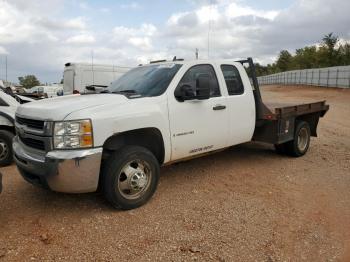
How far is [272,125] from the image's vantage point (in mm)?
6684

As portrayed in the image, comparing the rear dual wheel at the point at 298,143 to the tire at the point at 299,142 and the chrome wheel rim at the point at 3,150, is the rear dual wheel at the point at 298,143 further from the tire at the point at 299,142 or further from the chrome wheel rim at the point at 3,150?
the chrome wheel rim at the point at 3,150

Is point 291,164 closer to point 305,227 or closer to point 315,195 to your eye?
point 315,195

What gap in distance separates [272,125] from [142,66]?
8.24ft

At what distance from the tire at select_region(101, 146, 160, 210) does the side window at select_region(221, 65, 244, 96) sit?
1.99 metres

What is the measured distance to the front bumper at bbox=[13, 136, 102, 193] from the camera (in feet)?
13.3

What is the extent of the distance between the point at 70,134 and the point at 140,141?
1096 millimetres

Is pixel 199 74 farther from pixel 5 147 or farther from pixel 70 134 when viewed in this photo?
pixel 5 147

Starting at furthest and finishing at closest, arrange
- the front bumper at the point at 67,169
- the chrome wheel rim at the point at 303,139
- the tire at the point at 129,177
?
the chrome wheel rim at the point at 303,139
the tire at the point at 129,177
the front bumper at the point at 67,169

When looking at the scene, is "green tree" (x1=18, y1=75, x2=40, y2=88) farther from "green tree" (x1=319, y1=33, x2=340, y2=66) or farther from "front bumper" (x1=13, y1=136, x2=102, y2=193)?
"front bumper" (x1=13, y1=136, x2=102, y2=193)

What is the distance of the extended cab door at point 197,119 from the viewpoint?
507cm

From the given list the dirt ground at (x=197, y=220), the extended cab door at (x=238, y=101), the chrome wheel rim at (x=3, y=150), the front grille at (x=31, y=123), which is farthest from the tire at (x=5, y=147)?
the extended cab door at (x=238, y=101)

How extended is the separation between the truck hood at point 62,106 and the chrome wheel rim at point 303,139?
4.25 meters

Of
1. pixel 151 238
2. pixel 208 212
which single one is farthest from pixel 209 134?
pixel 151 238

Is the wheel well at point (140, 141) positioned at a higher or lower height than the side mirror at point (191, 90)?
lower
